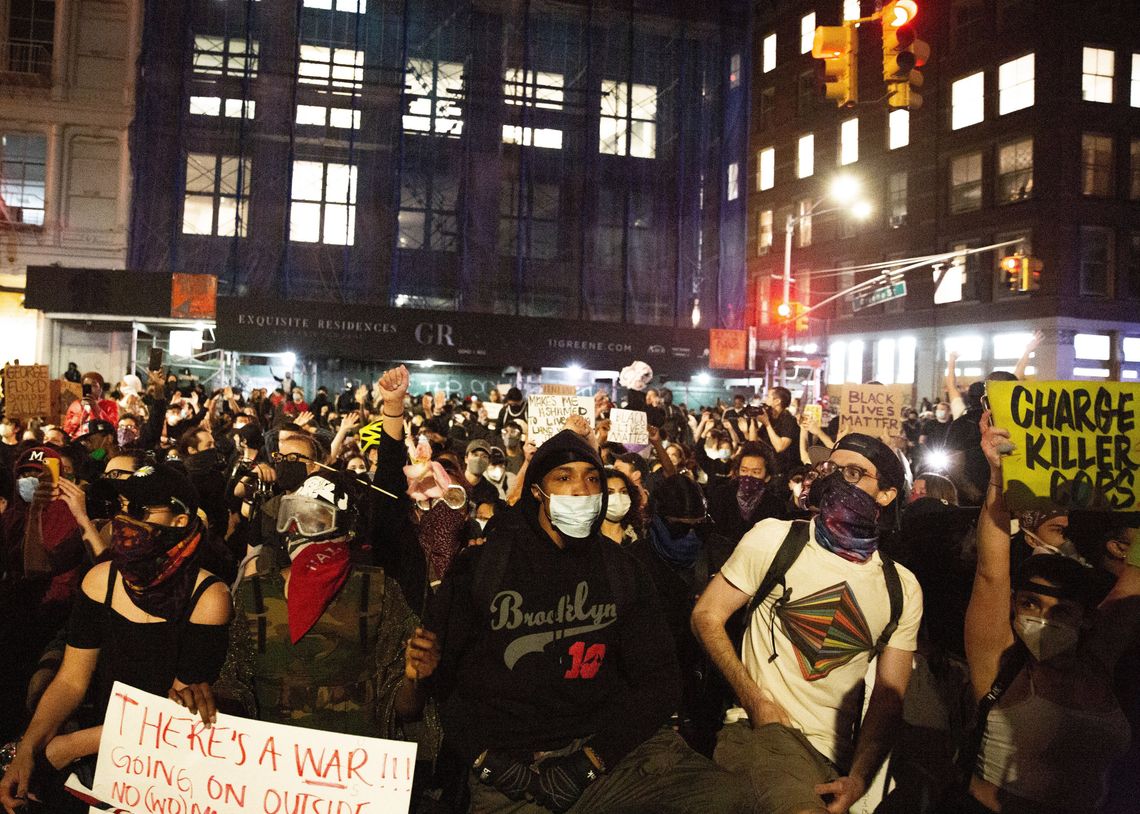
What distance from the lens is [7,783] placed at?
3.58 meters

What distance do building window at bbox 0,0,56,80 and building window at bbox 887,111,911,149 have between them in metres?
32.7

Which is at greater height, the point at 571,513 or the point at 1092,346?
the point at 1092,346

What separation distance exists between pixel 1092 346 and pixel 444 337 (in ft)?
81.1

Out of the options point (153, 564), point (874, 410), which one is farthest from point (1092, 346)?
point (153, 564)

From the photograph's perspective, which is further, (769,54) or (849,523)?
(769,54)

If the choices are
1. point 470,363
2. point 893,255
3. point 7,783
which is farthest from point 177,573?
point 893,255

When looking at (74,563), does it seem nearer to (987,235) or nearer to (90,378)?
(90,378)

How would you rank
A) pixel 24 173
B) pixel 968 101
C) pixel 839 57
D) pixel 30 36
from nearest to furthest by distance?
pixel 839 57 < pixel 30 36 < pixel 24 173 < pixel 968 101

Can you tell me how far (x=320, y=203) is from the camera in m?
28.8

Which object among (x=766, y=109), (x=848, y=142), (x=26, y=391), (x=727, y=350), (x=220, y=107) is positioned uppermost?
(x=766, y=109)

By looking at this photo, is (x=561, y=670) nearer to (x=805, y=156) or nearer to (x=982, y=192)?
(x=982, y=192)

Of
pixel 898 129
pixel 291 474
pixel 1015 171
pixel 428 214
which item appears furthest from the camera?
pixel 898 129

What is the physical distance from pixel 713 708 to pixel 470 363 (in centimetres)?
2028

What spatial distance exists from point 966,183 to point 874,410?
30552mm
